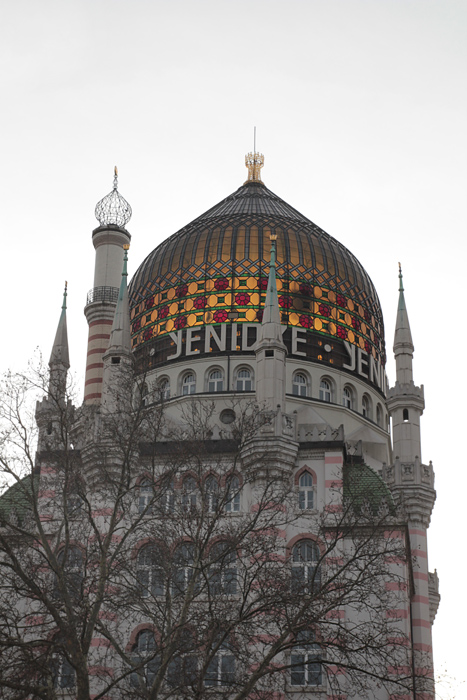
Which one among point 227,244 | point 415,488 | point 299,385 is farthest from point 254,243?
point 415,488

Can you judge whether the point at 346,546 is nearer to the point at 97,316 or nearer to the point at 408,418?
the point at 408,418

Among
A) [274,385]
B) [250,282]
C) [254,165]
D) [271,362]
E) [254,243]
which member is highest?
[254,165]

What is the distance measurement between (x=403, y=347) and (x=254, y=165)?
21402 mm

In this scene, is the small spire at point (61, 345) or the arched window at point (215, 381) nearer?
the arched window at point (215, 381)

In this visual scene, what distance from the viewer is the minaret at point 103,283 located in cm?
5378

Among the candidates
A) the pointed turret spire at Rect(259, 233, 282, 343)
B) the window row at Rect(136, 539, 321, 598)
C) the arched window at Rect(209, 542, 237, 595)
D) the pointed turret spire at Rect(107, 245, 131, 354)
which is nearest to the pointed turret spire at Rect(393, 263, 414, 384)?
the pointed turret spire at Rect(259, 233, 282, 343)

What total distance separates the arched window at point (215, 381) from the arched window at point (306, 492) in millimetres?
9529

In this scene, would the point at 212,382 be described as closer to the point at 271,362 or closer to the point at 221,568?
the point at 271,362

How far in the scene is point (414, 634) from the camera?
4397cm

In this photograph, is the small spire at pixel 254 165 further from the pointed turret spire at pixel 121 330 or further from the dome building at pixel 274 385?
the pointed turret spire at pixel 121 330

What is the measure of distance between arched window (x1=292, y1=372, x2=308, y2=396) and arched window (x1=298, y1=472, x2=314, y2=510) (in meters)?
8.80

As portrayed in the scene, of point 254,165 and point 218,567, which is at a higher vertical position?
point 254,165

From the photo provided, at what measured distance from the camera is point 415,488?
44719 mm

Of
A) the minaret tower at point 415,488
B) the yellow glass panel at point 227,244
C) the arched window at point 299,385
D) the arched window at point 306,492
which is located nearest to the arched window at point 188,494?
the arched window at point 306,492
